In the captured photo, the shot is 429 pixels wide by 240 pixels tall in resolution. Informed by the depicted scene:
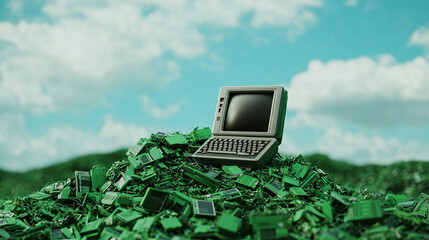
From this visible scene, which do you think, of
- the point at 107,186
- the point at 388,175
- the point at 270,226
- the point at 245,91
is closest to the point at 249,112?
the point at 245,91

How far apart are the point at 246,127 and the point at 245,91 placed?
18.0 inches

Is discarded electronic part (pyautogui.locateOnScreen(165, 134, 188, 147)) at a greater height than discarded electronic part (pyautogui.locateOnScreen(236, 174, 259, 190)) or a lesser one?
greater

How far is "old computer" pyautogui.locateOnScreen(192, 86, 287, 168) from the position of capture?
3.40 m

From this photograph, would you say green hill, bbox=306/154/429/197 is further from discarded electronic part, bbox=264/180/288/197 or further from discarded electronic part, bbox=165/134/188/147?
discarded electronic part, bbox=264/180/288/197

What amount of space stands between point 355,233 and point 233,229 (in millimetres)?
736

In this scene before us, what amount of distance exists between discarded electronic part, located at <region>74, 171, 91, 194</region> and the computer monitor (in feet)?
4.45

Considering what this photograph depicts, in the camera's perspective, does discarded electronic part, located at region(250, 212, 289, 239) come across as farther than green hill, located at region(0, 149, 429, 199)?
No

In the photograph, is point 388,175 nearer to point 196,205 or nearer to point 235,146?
point 235,146

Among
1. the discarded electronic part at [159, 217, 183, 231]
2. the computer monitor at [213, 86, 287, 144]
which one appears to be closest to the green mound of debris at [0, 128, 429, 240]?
the discarded electronic part at [159, 217, 183, 231]

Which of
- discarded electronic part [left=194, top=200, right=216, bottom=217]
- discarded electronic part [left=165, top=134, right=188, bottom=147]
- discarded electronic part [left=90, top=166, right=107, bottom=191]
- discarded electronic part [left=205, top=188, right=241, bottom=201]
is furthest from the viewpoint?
discarded electronic part [left=165, top=134, right=188, bottom=147]

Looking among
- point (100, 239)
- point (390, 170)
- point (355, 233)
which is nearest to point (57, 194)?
point (100, 239)

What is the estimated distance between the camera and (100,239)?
2490 mm

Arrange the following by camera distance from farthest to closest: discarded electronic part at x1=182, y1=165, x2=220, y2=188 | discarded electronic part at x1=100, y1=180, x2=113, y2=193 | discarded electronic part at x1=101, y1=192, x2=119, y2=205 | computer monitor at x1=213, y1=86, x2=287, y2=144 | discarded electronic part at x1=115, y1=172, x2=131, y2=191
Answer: computer monitor at x1=213, y1=86, x2=287, y2=144 < discarded electronic part at x1=100, y1=180, x2=113, y2=193 < discarded electronic part at x1=115, y1=172, x2=131, y2=191 < discarded electronic part at x1=182, y1=165, x2=220, y2=188 < discarded electronic part at x1=101, y1=192, x2=119, y2=205

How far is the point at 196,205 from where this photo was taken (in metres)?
2.45
